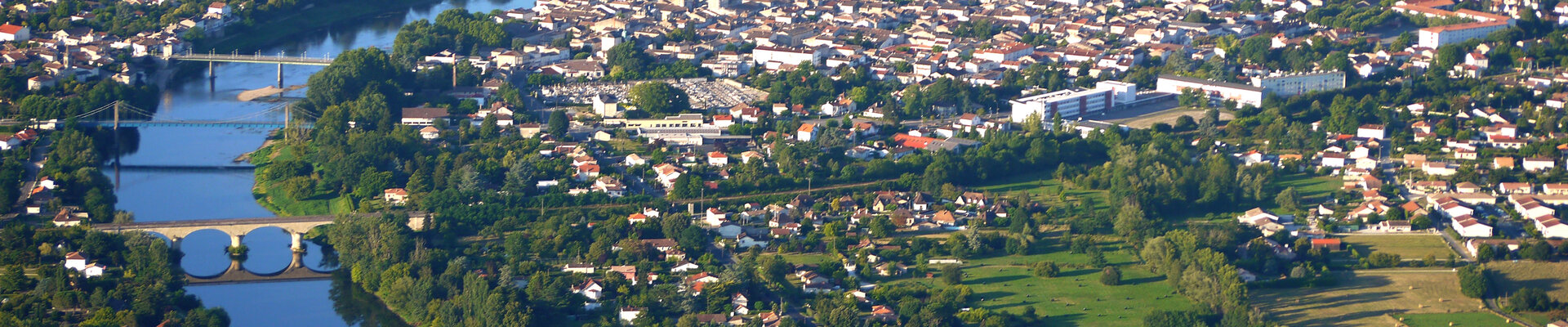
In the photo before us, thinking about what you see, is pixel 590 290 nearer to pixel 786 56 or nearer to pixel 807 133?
pixel 807 133

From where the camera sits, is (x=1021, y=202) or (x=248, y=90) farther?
(x=248, y=90)

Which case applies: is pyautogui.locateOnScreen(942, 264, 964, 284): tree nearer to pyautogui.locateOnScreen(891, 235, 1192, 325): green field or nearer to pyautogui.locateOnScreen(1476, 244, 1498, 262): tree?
pyautogui.locateOnScreen(891, 235, 1192, 325): green field

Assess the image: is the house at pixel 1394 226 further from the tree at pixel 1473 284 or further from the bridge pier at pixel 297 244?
the bridge pier at pixel 297 244

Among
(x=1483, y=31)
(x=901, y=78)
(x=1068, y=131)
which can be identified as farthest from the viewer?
(x=1483, y=31)

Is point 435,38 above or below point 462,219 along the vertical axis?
above

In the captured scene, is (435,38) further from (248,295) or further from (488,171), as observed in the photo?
(248,295)

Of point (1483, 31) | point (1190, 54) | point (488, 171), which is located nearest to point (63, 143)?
point (488, 171)
